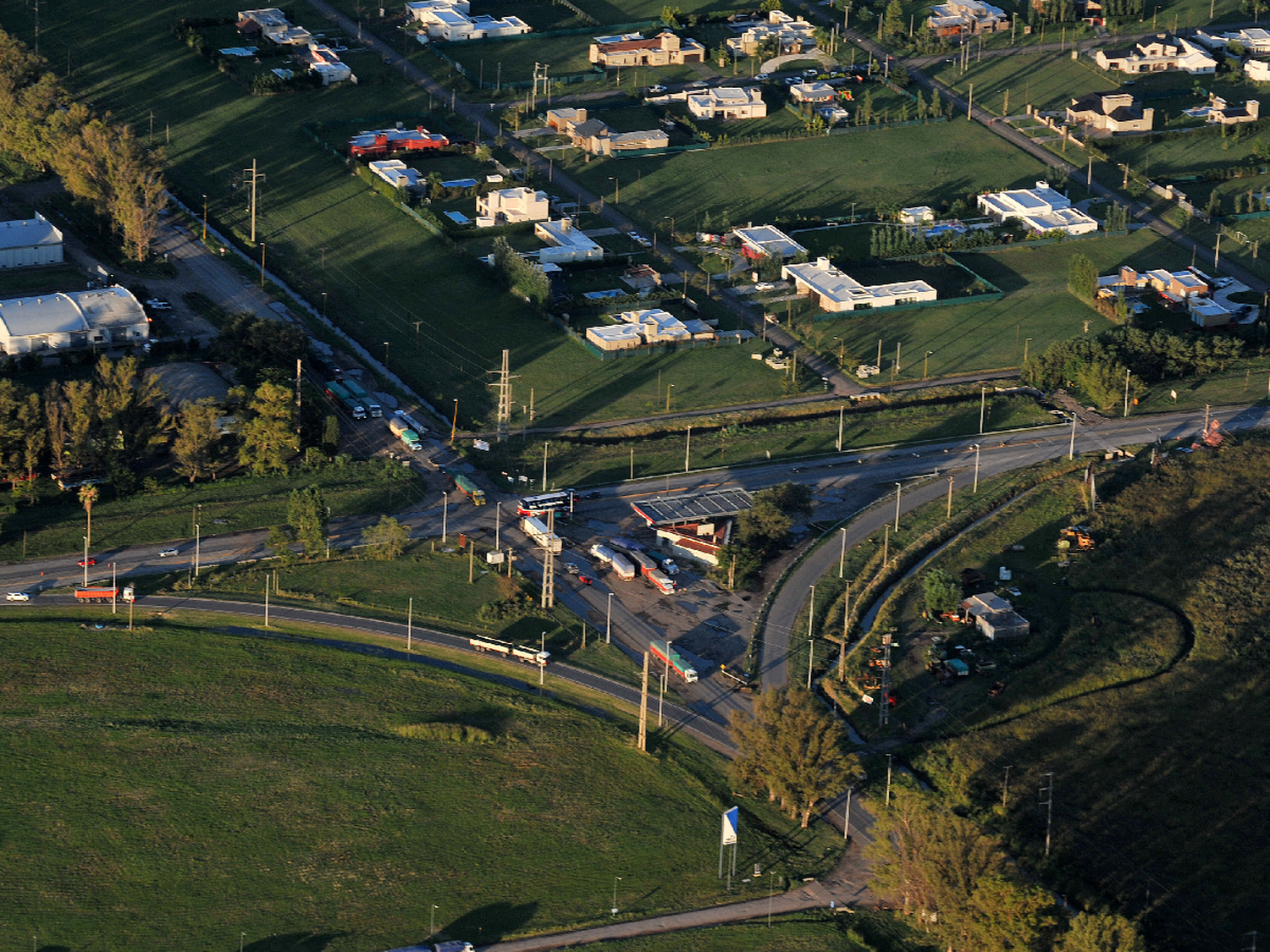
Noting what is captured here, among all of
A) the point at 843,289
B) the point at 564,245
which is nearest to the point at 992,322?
the point at 843,289

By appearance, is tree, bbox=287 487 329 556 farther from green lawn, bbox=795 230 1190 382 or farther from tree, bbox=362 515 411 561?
green lawn, bbox=795 230 1190 382

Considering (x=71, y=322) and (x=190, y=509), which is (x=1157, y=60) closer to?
(x=71, y=322)

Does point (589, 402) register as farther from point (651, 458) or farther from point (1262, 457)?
point (1262, 457)

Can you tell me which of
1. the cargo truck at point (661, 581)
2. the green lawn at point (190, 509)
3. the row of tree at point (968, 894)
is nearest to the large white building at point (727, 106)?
the green lawn at point (190, 509)

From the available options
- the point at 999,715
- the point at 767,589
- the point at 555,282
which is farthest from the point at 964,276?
the point at 999,715

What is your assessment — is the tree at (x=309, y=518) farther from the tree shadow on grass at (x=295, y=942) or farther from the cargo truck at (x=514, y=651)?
the tree shadow on grass at (x=295, y=942)

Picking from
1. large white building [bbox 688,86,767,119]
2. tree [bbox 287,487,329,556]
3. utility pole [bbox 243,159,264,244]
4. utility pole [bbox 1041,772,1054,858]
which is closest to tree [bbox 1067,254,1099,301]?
large white building [bbox 688,86,767,119]
